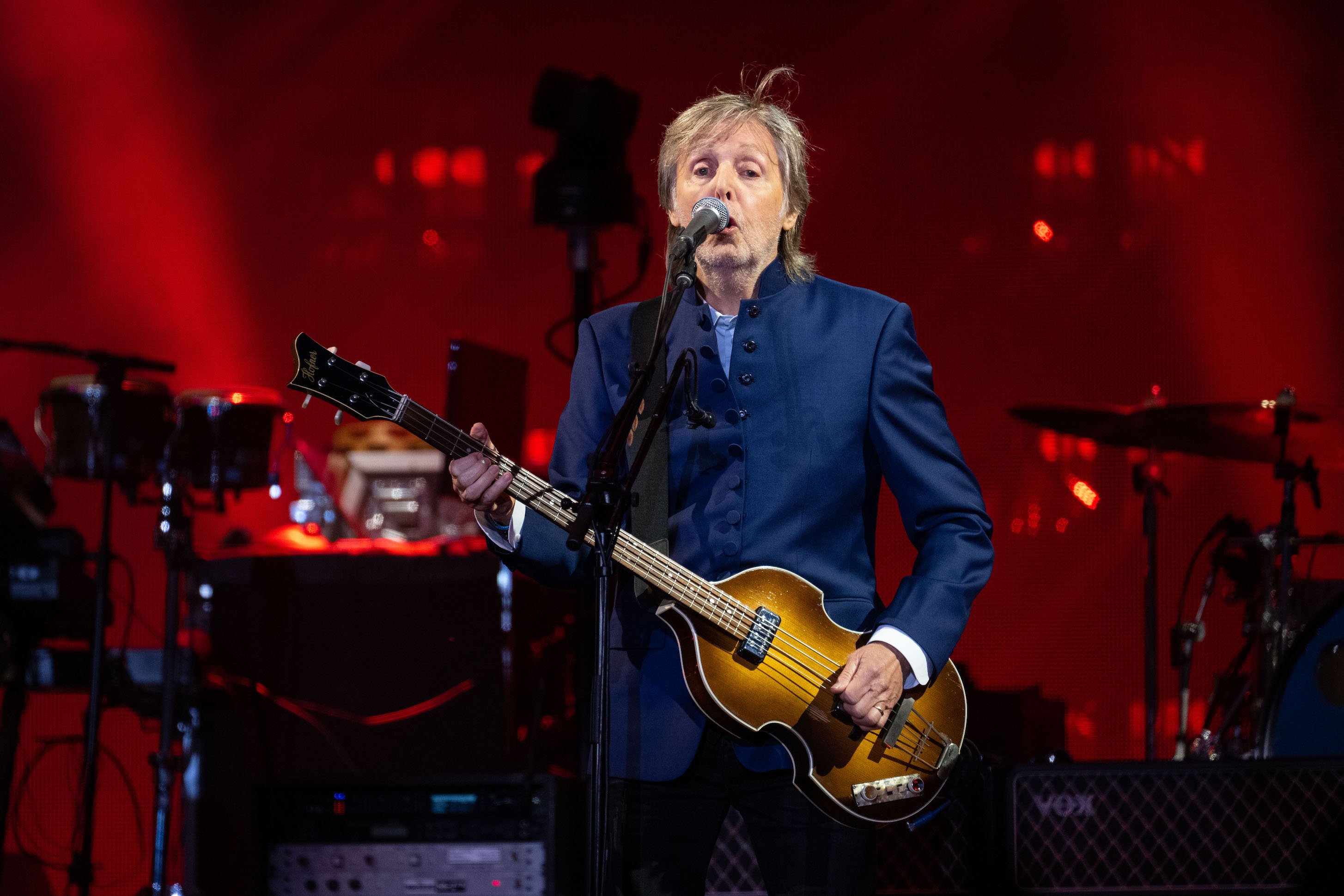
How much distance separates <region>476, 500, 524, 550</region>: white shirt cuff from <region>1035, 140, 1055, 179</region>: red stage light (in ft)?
13.6

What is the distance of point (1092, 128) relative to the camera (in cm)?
555

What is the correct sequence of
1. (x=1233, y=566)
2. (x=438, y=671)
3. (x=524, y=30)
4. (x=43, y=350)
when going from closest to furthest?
1. (x=43, y=350)
2. (x=438, y=671)
3. (x=1233, y=566)
4. (x=524, y=30)

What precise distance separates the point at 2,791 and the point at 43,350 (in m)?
1.34

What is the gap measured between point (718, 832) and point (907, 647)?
0.40 m

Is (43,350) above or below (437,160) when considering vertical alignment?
below

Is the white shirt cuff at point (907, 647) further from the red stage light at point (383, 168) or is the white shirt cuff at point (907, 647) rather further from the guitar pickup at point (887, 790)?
the red stage light at point (383, 168)

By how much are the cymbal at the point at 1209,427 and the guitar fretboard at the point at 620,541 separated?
3015 millimetres

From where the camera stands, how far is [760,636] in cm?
196

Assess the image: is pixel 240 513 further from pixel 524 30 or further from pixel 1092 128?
pixel 1092 128

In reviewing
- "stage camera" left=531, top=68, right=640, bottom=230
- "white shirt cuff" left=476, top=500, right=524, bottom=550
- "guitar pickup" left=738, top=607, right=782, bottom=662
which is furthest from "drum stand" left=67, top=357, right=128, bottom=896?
"guitar pickup" left=738, top=607, right=782, bottom=662

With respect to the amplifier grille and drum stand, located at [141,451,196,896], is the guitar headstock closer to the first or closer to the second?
the amplifier grille

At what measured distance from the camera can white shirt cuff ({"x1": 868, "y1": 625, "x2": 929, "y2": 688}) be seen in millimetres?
1922

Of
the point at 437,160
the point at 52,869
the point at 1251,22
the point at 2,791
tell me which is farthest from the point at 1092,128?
the point at 52,869

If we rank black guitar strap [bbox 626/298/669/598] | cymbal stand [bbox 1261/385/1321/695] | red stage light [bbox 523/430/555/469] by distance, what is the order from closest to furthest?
black guitar strap [bbox 626/298/669/598] < cymbal stand [bbox 1261/385/1321/695] < red stage light [bbox 523/430/555/469]
